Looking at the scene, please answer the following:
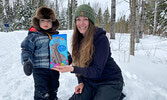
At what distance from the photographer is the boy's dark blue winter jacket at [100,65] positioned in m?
1.34

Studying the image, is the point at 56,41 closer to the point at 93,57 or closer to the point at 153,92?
the point at 93,57

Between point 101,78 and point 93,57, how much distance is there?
12.5 inches

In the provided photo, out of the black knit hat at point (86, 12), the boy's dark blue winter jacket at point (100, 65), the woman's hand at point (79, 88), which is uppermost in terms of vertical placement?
the black knit hat at point (86, 12)

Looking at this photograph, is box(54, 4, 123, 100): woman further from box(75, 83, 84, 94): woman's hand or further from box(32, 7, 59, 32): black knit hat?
box(32, 7, 59, 32): black knit hat

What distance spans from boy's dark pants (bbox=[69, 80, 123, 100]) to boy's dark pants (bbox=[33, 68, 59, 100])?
44 cm

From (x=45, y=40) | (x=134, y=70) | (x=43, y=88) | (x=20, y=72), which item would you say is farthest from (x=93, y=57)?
(x=20, y=72)

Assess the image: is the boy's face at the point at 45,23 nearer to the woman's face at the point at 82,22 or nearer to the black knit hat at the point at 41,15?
the black knit hat at the point at 41,15

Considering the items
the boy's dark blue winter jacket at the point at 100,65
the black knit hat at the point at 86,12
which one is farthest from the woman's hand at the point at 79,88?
the black knit hat at the point at 86,12

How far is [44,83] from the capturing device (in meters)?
1.66

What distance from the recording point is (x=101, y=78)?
152cm

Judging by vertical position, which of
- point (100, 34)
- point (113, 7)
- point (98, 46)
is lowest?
point (98, 46)

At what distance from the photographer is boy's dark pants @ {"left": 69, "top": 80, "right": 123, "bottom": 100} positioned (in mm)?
1406

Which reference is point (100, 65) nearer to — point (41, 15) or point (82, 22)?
point (82, 22)

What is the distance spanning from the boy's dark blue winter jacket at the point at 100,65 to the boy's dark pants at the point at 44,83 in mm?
619
